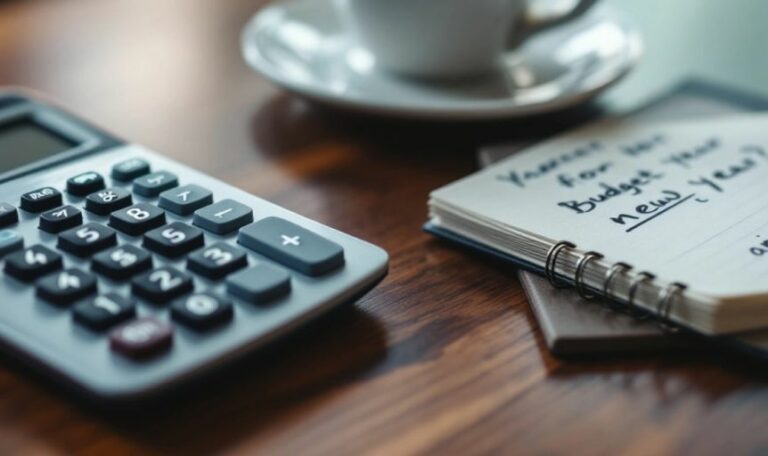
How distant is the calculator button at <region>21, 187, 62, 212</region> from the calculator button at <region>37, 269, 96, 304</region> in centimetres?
7

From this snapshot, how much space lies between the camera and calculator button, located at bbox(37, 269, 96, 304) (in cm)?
35

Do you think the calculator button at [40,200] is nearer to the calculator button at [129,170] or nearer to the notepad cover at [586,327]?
the calculator button at [129,170]

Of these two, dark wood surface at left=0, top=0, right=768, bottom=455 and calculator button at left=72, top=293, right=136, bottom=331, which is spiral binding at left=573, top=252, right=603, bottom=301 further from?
calculator button at left=72, top=293, right=136, bottom=331

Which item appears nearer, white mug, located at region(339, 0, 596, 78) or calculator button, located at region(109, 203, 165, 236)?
calculator button, located at region(109, 203, 165, 236)

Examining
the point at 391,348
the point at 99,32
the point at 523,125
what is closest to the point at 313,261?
the point at 391,348

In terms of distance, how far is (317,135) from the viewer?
0.59 metres

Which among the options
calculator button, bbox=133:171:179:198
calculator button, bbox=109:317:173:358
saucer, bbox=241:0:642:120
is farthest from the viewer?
saucer, bbox=241:0:642:120

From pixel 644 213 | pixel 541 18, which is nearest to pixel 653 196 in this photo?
pixel 644 213

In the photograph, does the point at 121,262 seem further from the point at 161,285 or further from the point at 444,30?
the point at 444,30

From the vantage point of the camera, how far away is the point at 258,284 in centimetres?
36

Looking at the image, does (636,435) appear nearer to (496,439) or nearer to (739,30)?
(496,439)

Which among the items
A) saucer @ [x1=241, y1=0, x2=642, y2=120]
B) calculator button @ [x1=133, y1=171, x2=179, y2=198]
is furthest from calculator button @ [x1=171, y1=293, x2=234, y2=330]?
saucer @ [x1=241, y1=0, x2=642, y2=120]

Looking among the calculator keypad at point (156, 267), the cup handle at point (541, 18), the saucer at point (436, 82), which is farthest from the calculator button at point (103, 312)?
the cup handle at point (541, 18)

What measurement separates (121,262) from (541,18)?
34 cm
